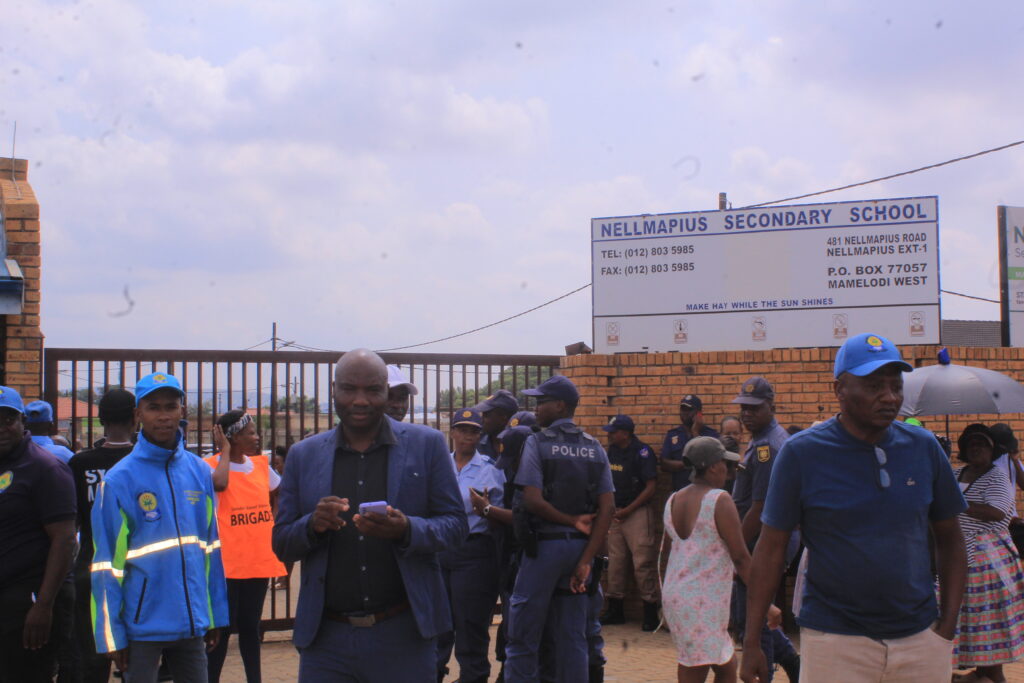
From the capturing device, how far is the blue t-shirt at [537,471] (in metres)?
6.12

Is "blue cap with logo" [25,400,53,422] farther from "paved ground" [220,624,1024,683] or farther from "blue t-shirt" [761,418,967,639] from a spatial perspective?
"blue t-shirt" [761,418,967,639]

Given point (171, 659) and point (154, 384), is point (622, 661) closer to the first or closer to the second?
point (171, 659)

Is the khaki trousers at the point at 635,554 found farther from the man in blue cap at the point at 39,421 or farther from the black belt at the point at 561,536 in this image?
the man in blue cap at the point at 39,421

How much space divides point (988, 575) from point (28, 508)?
6.19m

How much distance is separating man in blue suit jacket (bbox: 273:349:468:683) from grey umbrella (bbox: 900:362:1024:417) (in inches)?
186

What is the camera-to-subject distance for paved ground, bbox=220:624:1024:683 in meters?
7.69

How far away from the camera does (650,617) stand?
9602 mm

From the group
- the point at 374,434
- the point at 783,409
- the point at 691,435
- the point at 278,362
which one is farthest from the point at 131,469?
the point at 783,409

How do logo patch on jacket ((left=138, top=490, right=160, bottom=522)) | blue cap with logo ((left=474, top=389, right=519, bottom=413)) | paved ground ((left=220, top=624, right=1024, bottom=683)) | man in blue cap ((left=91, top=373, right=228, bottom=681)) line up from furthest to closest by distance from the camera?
paved ground ((left=220, top=624, right=1024, bottom=683)) < blue cap with logo ((left=474, top=389, right=519, bottom=413)) < logo patch on jacket ((left=138, top=490, right=160, bottom=522)) < man in blue cap ((left=91, top=373, right=228, bottom=681))

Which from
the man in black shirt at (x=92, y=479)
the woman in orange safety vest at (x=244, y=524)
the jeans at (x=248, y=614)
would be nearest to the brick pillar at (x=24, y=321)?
Answer: the woman in orange safety vest at (x=244, y=524)

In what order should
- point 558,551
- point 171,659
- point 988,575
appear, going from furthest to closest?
point 988,575, point 558,551, point 171,659

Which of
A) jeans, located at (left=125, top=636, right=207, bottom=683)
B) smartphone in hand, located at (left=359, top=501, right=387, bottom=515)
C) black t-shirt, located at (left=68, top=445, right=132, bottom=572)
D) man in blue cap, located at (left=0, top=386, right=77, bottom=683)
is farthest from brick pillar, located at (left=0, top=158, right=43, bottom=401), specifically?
smartphone in hand, located at (left=359, top=501, right=387, bottom=515)

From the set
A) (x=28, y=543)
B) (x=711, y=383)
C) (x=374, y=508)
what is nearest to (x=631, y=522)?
(x=711, y=383)

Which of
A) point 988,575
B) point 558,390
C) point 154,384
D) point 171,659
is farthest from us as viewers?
point 988,575
